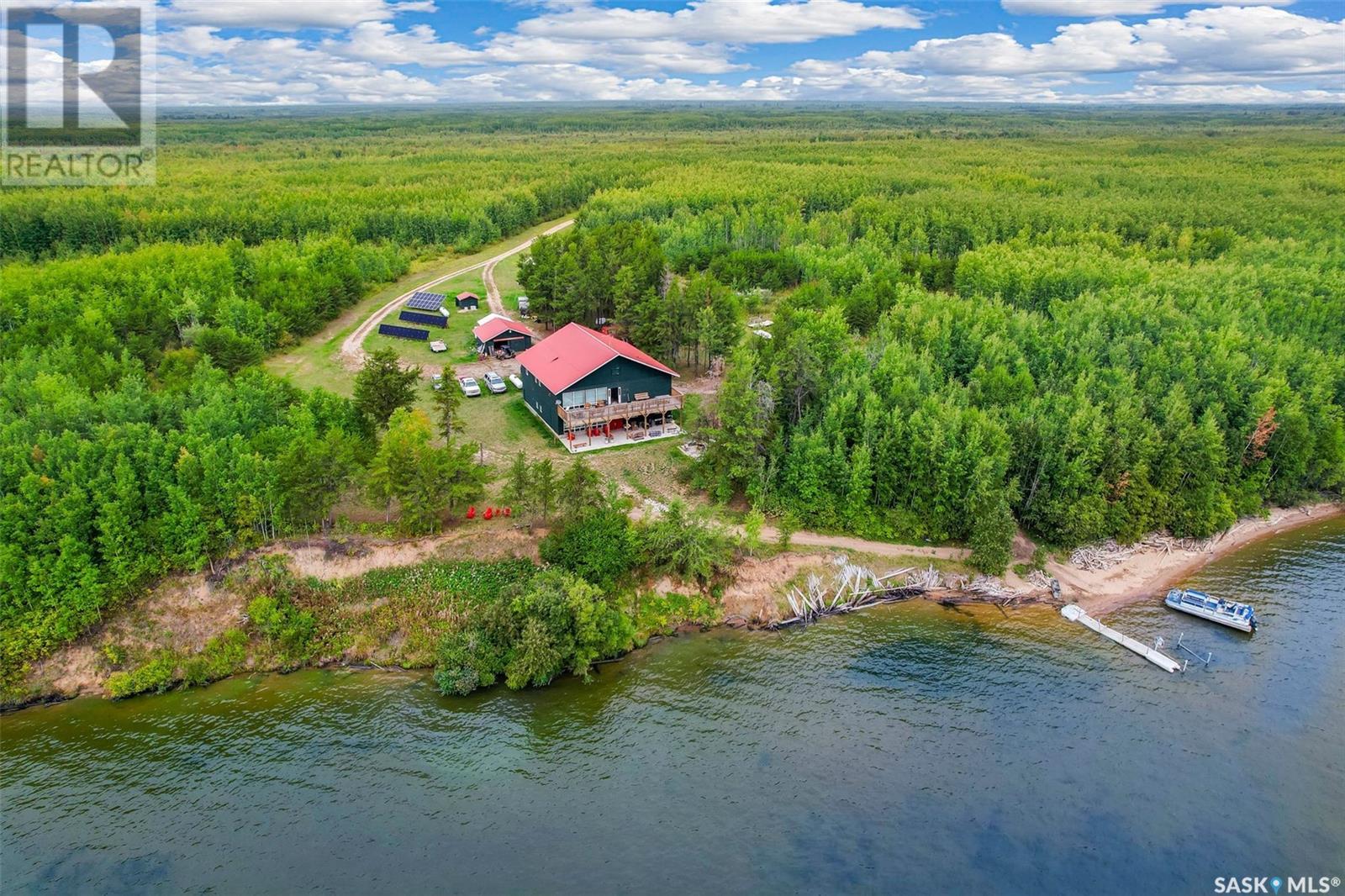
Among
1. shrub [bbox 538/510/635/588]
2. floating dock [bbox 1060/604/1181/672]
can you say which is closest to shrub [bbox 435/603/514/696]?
shrub [bbox 538/510/635/588]

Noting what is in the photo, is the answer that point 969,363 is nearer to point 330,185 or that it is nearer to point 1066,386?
point 1066,386

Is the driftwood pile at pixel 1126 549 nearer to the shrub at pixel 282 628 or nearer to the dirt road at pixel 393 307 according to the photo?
the shrub at pixel 282 628

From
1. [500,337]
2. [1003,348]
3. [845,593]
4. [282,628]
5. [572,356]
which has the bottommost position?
[282,628]

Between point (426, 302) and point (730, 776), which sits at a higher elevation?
point (426, 302)

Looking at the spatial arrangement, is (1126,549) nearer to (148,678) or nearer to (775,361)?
(775,361)

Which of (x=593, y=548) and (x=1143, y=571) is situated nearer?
(x=593, y=548)

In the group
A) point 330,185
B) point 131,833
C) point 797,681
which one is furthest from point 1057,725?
point 330,185

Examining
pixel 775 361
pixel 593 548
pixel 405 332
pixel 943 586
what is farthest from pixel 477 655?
pixel 405 332
